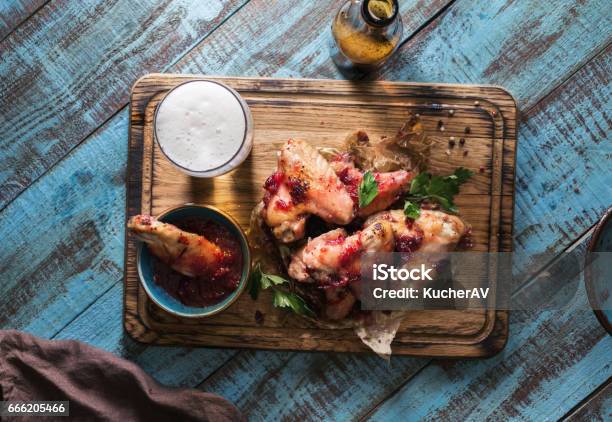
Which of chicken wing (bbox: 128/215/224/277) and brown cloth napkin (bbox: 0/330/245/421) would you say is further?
brown cloth napkin (bbox: 0/330/245/421)

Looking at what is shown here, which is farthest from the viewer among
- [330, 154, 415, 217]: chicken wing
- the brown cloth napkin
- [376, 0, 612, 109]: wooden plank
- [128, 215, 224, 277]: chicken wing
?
[376, 0, 612, 109]: wooden plank

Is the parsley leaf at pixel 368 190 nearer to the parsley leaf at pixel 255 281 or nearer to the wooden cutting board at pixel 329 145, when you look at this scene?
the wooden cutting board at pixel 329 145

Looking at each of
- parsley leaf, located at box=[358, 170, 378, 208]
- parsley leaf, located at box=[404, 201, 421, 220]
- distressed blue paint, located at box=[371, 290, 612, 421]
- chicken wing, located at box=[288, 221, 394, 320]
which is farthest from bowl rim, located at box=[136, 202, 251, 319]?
distressed blue paint, located at box=[371, 290, 612, 421]

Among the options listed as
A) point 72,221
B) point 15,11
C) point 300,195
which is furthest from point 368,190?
point 15,11

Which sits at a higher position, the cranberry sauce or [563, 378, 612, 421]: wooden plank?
the cranberry sauce

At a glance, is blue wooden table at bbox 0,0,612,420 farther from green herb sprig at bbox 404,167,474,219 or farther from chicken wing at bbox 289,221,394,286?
chicken wing at bbox 289,221,394,286

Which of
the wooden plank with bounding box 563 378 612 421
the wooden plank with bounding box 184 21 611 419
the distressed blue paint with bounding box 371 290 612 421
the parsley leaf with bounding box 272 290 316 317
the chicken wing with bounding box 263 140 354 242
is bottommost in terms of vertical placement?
the wooden plank with bounding box 563 378 612 421

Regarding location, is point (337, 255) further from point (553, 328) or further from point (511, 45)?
point (511, 45)
